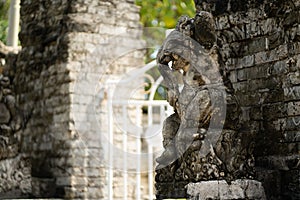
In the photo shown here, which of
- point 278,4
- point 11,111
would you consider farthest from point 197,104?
point 11,111

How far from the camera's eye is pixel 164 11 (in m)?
13.9

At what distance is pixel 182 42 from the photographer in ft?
16.0

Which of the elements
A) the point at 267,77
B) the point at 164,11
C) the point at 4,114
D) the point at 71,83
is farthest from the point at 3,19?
the point at 267,77

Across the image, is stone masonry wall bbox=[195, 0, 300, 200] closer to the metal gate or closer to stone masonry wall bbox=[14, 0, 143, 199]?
the metal gate

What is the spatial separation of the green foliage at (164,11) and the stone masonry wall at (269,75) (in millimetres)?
8195

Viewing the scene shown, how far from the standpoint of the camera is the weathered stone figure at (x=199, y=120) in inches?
179

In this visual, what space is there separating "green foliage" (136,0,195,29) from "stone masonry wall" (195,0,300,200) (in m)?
8.20

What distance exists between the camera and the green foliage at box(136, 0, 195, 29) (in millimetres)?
13709

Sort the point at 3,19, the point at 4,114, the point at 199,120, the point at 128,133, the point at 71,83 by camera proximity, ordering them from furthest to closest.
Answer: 1. the point at 3,19
2. the point at 4,114
3. the point at 128,133
4. the point at 71,83
5. the point at 199,120

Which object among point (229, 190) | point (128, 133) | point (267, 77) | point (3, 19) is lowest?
point (229, 190)

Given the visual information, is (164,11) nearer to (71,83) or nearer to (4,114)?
(4,114)

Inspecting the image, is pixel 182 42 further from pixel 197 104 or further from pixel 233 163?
pixel 233 163

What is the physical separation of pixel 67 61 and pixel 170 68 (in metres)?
4.09

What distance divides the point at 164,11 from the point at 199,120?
Answer: 31.2ft
